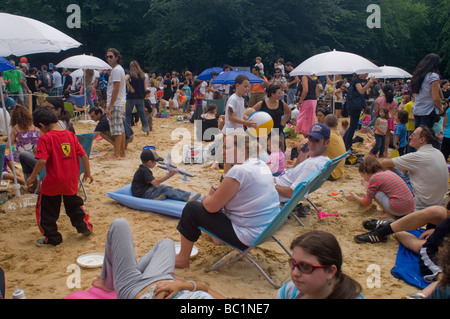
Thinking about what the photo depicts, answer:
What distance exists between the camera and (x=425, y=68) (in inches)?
240

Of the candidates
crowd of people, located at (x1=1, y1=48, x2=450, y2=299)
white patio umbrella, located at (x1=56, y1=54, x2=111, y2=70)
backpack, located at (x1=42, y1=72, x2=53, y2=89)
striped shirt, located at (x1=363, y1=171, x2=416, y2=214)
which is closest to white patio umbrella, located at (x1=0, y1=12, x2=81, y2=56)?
crowd of people, located at (x1=1, y1=48, x2=450, y2=299)

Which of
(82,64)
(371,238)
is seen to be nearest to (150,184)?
(371,238)

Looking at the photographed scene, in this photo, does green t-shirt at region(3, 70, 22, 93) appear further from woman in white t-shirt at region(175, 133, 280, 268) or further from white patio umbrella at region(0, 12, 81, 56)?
woman in white t-shirt at region(175, 133, 280, 268)

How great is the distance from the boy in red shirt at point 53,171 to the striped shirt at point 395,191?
10.7 feet

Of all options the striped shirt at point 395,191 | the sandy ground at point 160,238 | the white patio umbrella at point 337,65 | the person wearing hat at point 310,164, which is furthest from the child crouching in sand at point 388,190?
the white patio umbrella at point 337,65

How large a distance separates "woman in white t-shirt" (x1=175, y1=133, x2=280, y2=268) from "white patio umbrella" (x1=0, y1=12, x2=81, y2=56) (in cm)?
291

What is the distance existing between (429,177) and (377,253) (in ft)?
3.85

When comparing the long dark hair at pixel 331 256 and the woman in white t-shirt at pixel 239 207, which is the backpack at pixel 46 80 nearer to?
the woman in white t-shirt at pixel 239 207

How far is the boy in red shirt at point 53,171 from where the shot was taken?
3918 millimetres

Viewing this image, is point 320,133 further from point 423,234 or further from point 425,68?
point 425,68

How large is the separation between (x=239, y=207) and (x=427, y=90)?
4.39 metres

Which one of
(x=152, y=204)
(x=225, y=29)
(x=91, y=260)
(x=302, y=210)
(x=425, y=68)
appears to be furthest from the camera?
(x=225, y=29)

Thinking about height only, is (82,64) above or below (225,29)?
below
